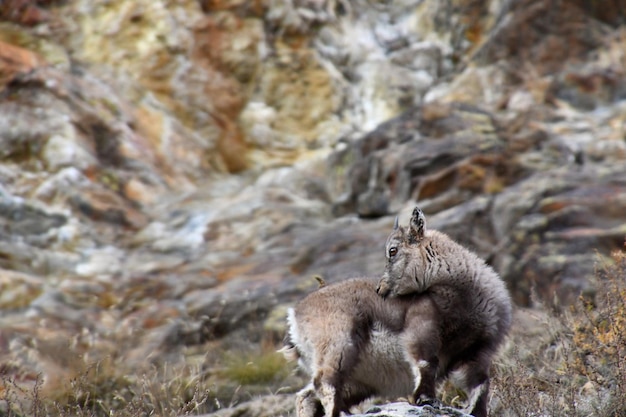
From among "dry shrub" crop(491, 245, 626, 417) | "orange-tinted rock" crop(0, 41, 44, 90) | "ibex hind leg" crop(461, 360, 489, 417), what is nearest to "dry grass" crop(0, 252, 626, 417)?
"dry shrub" crop(491, 245, 626, 417)

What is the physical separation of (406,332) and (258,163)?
1247 cm

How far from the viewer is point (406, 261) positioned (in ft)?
19.2

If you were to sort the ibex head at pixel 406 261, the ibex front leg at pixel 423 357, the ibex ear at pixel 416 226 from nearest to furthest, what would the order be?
the ibex front leg at pixel 423 357 → the ibex head at pixel 406 261 → the ibex ear at pixel 416 226

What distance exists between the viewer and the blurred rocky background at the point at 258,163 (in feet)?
32.8

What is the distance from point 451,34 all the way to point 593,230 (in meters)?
11.7

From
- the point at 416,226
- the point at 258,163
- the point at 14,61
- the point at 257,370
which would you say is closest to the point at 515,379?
the point at 416,226

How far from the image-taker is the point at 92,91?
16406 millimetres

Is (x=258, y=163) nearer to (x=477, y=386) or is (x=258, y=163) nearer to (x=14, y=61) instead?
(x=14, y=61)

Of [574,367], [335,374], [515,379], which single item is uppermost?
[335,374]

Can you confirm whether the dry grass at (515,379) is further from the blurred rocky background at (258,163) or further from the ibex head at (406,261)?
the ibex head at (406,261)

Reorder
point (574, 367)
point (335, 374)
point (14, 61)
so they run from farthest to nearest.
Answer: point (14, 61), point (574, 367), point (335, 374)

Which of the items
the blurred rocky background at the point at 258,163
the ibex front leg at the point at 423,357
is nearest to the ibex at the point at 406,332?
the ibex front leg at the point at 423,357

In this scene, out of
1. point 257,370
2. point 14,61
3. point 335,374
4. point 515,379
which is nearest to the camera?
point 335,374

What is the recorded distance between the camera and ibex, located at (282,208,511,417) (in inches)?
211
